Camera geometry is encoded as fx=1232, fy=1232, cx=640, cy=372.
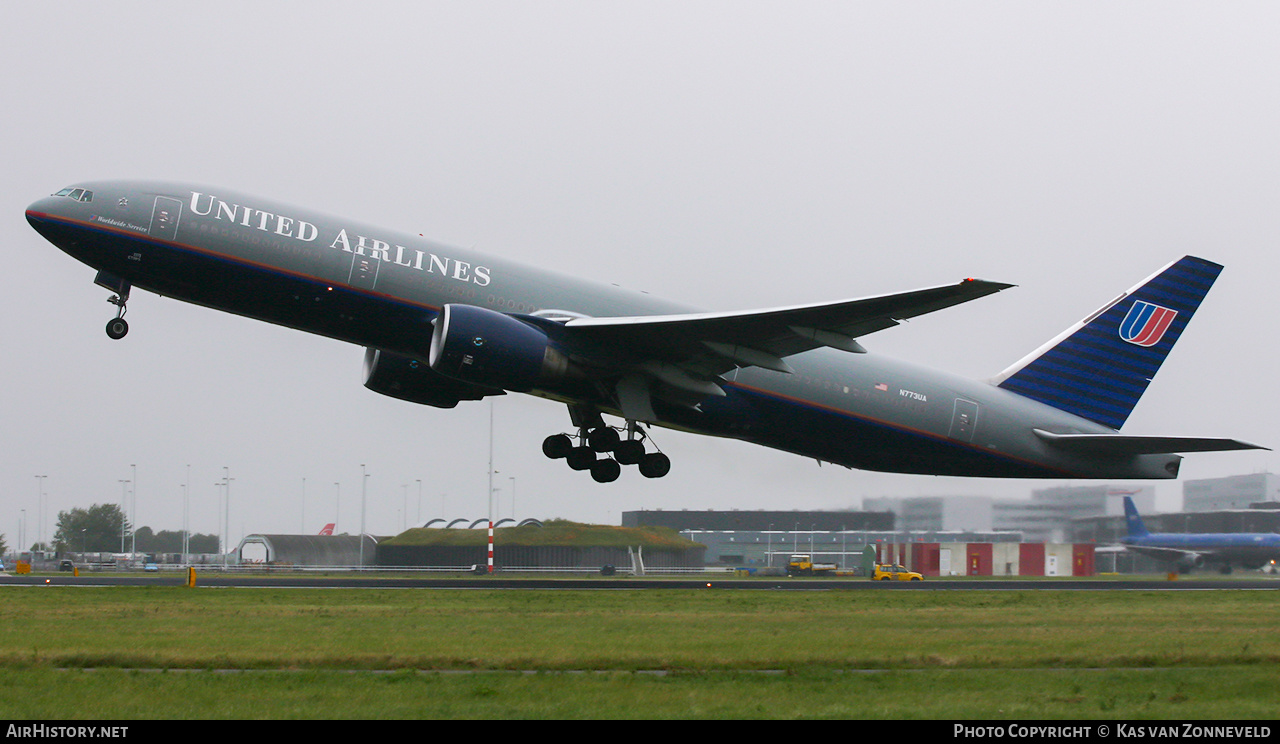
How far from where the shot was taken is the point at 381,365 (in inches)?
1273

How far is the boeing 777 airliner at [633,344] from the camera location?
2652cm

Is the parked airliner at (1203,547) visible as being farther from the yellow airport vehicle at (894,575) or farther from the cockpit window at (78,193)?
the cockpit window at (78,193)

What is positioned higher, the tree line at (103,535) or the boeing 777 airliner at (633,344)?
the boeing 777 airliner at (633,344)

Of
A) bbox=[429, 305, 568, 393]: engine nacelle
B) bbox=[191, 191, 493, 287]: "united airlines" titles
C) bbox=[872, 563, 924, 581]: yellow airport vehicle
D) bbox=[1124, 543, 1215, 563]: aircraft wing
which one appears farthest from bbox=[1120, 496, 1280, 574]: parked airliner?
bbox=[191, 191, 493, 287]: "united airlines" titles

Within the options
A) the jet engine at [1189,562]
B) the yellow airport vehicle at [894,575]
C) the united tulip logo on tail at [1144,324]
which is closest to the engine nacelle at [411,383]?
the united tulip logo on tail at [1144,324]

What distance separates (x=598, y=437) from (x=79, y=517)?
124494 millimetres

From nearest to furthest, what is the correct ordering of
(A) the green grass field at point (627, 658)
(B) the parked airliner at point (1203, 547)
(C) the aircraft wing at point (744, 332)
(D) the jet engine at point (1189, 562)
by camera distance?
(A) the green grass field at point (627, 658), (C) the aircraft wing at point (744, 332), (B) the parked airliner at point (1203, 547), (D) the jet engine at point (1189, 562)

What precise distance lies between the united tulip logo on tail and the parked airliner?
50.2 feet

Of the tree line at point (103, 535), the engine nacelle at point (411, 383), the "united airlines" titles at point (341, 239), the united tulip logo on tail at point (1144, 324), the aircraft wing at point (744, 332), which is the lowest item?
the tree line at point (103, 535)

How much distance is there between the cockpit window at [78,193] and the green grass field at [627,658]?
922cm

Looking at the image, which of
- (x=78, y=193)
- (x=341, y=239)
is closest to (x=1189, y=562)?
(x=341, y=239)

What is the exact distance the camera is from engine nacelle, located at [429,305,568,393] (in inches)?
1040

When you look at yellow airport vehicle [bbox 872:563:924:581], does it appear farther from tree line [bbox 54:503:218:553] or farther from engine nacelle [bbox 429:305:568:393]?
tree line [bbox 54:503:218:553]

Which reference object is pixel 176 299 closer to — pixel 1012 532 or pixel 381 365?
pixel 381 365
